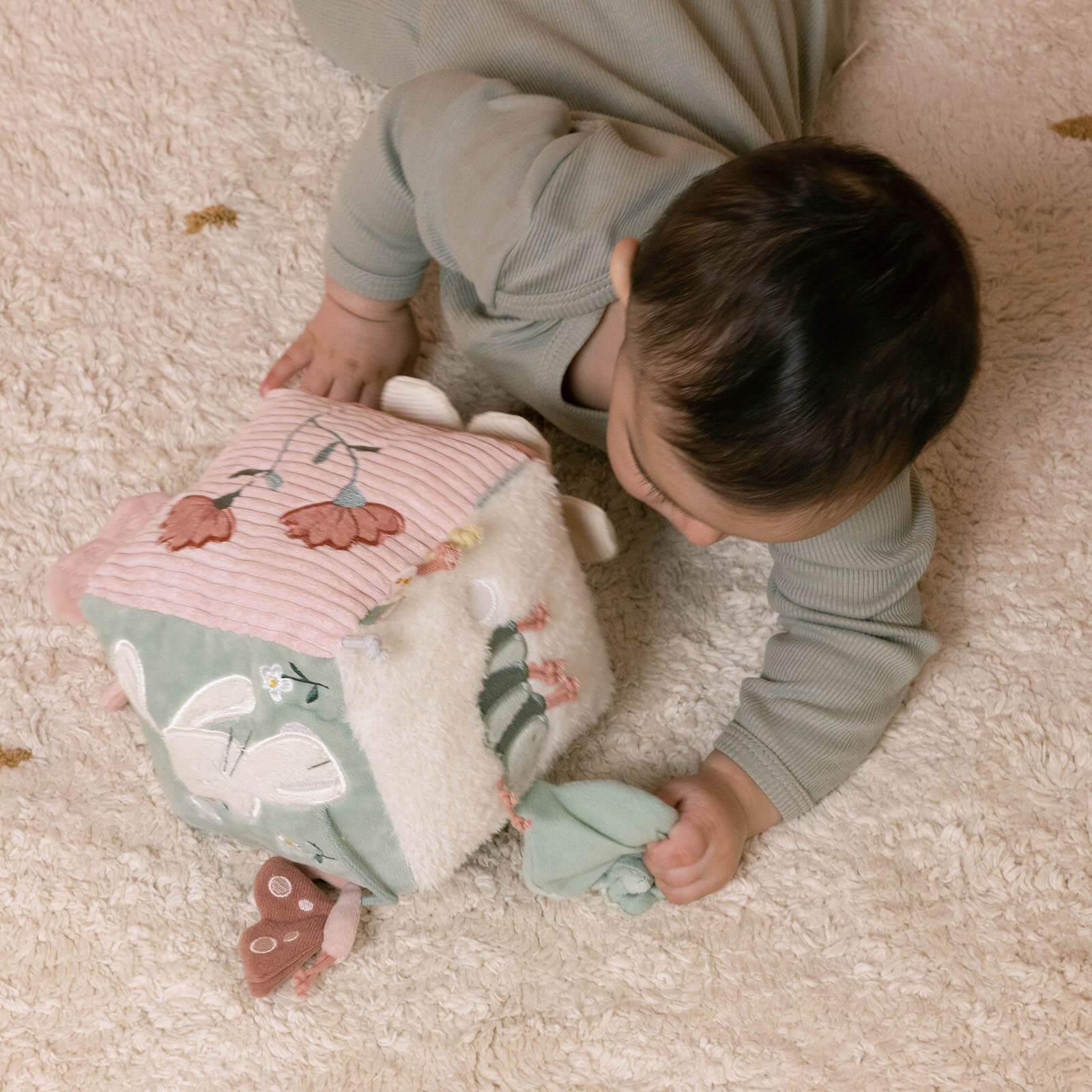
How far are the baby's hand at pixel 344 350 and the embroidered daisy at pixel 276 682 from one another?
0.33 meters

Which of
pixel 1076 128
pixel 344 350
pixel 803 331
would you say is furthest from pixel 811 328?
A: pixel 1076 128

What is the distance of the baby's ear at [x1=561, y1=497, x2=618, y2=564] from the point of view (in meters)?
0.76

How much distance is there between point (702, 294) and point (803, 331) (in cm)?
6

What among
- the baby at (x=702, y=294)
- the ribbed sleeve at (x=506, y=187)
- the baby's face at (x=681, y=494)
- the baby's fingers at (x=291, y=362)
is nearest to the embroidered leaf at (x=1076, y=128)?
the baby at (x=702, y=294)

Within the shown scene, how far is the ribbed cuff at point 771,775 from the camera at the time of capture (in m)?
0.72

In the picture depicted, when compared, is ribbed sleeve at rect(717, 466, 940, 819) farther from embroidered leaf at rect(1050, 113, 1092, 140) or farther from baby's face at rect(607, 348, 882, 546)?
embroidered leaf at rect(1050, 113, 1092, 140)

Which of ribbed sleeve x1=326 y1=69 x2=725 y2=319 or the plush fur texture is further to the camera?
ribbed sleeve x1=326 y1=69 x2=725 y2=319

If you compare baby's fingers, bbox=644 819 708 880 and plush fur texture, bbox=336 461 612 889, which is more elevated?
plush fur texture, bbox=336 461 612 889

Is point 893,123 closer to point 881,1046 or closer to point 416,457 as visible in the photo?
point 416,457

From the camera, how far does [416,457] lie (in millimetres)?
672

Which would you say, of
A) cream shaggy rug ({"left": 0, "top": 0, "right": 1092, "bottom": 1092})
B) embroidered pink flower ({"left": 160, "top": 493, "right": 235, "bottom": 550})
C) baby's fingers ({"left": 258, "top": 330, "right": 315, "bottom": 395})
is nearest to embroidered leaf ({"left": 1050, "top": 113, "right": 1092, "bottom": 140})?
cream shaggy rug ({"left": 0, "top": 0, "right": 1092, "bottom": 1092})

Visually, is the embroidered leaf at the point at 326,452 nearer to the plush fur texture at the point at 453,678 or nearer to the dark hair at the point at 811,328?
the plush fur texture at the point at 453,678

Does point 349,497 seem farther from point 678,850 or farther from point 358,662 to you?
point 678,850

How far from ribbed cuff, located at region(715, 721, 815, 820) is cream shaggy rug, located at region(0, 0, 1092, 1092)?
26 mm
